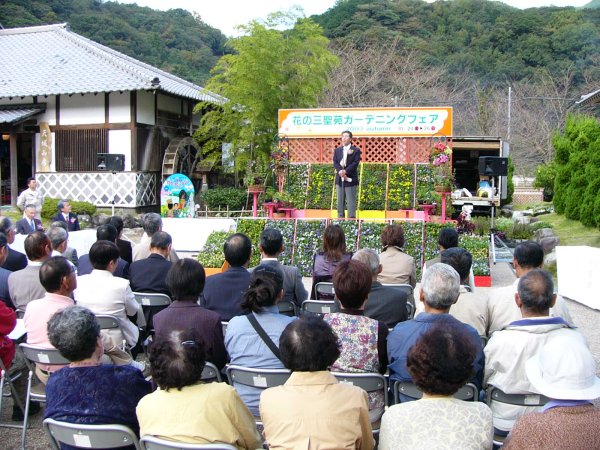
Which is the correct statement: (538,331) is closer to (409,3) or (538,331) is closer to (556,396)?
(556,396)

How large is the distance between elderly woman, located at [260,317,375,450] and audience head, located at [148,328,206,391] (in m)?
0.29

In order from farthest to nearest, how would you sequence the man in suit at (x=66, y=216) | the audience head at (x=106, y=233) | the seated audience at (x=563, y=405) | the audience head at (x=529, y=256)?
the man in suit at (x=66, y=216), the audience head at (x=106, y=233), the audience head at (x=529, y=256), the seated audience at (x=563, y=405)

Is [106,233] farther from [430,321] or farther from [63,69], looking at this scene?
[63,69]

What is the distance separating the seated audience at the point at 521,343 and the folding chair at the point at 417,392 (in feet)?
0.55

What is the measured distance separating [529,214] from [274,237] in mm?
14660

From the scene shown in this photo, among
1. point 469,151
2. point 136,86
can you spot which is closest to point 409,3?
point 469,151

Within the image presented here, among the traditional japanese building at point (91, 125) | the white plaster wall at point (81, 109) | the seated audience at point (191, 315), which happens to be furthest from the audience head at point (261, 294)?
the white plaster wall at point (81, 109)

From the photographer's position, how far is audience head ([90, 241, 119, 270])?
3.78 meters

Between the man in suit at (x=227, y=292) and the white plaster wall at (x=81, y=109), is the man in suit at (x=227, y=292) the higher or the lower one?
the lower one

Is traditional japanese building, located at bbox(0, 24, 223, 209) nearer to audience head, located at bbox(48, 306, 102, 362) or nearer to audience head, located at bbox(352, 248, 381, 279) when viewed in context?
audience head, located at bbox(352, 248, 381, 279)

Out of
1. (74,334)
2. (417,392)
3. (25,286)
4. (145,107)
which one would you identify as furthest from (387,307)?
(145,107)

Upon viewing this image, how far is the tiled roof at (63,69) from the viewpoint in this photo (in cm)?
1567

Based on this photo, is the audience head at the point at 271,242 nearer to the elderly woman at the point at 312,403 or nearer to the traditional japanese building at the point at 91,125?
the elderly woman at the point at 312,403

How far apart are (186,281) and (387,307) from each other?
3.75 feet
